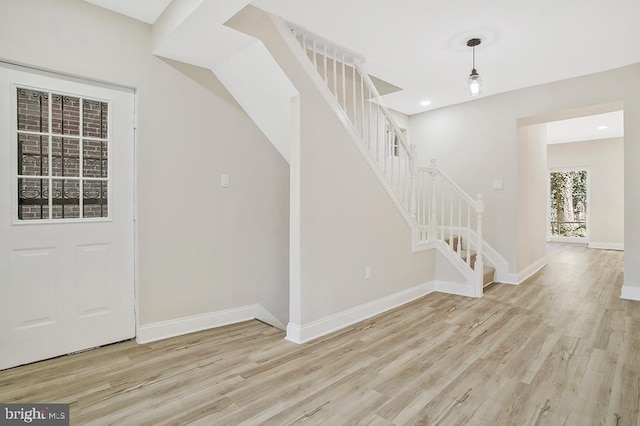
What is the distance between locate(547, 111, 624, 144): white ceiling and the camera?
20.0ft

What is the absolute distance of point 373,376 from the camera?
7.38 ft

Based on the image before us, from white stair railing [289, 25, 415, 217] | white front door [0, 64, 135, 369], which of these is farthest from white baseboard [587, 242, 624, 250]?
white front door [0, 64, 135, 369]

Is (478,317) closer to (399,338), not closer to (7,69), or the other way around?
(399,338)

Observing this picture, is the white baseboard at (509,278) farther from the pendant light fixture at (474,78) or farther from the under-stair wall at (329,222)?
the pendant light fixture at (474,78)

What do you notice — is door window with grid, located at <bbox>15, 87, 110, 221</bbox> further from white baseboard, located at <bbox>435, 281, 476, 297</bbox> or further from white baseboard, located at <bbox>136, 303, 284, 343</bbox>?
white baseboard, located at <bbox>435, 281, 476, 297</bbox>

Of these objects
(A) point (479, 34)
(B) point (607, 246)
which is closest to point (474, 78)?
(A) point (479, 34)

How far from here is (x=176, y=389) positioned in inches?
82.2

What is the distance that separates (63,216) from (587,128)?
8543 millimetres

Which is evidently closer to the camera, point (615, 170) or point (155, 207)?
point (155, 207)

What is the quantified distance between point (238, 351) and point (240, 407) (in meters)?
0.77

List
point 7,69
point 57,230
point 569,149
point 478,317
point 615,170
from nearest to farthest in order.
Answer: point 7,69 → point 57,230 → point 478,317 → point 615,170 → point 569,149

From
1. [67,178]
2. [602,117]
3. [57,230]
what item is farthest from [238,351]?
[602,117]

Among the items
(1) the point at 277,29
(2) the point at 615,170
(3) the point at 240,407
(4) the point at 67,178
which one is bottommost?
(3) the point at 240,407

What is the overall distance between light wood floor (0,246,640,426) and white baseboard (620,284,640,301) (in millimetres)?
756
